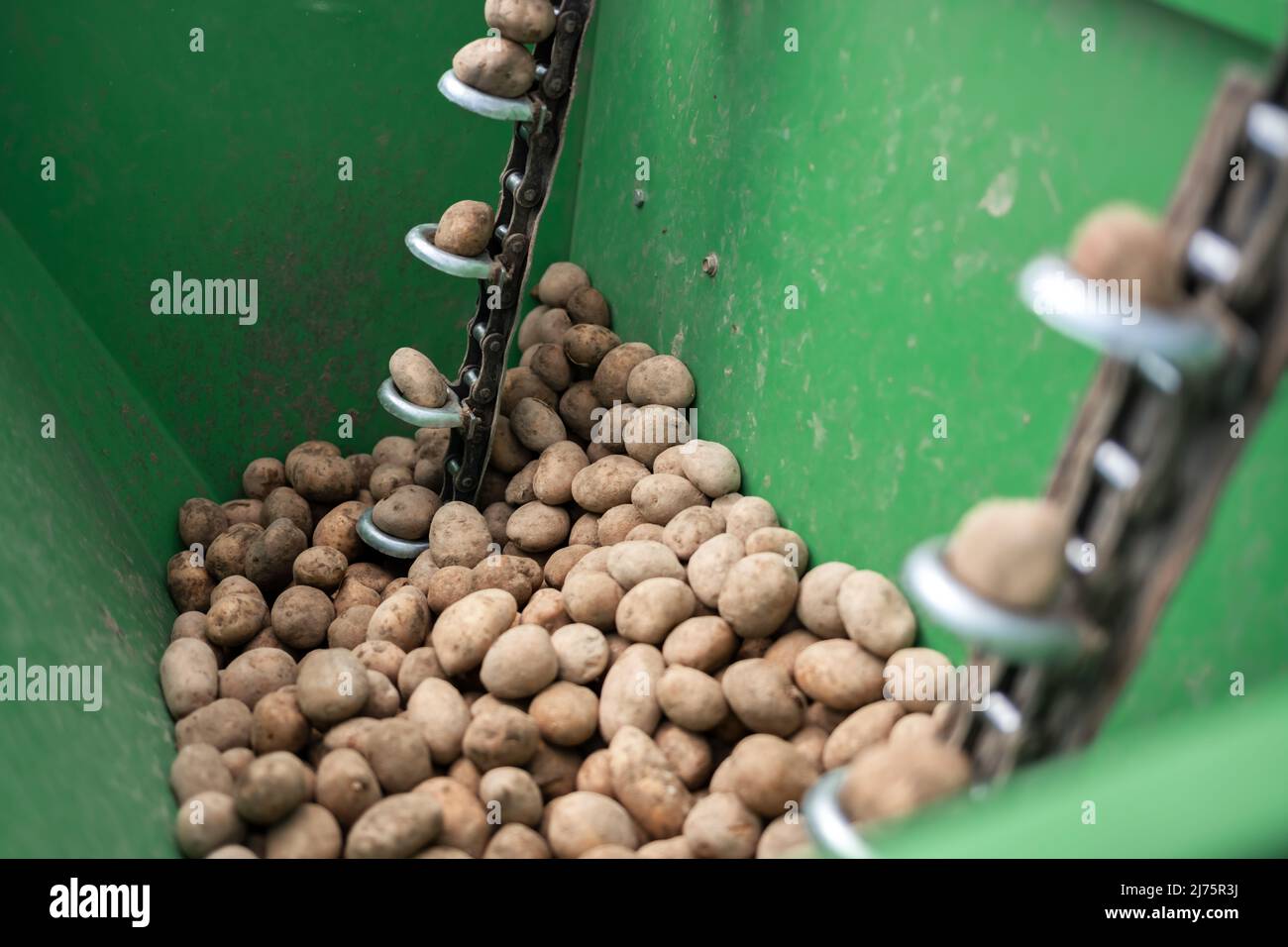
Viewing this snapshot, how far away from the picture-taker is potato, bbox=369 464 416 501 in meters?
2.05

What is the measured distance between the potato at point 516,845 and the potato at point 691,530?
0.48 meters

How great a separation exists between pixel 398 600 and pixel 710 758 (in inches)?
19.4

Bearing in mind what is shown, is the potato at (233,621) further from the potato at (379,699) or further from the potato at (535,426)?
the potato at (535,426)

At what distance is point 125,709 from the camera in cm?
149

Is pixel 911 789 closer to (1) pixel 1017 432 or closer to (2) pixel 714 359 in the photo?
(1) pixel 1017 432

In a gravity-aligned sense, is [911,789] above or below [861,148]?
below

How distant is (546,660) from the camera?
1536 mm

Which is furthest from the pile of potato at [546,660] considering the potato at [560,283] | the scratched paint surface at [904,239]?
the potato at [560,283]

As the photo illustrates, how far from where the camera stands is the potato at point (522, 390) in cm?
206

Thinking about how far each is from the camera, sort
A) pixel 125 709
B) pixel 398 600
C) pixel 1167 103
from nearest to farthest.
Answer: pixel 1167 103, pixel 125 709, pixel 398 600

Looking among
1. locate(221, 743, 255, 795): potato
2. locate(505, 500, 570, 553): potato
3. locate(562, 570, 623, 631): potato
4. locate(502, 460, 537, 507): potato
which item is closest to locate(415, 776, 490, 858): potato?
locate(221, 743, 255, 795): potato

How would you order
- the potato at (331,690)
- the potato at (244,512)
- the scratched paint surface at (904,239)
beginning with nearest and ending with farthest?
the scratched paint surface at (904,239), the potato at (331,690), the potato at (244,512)
